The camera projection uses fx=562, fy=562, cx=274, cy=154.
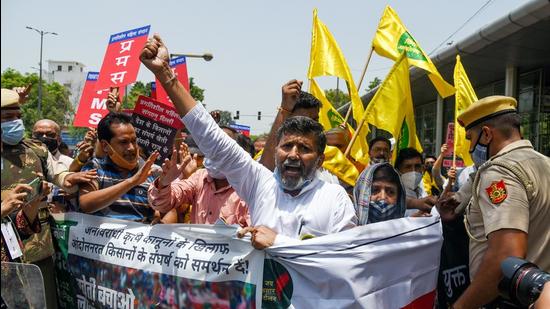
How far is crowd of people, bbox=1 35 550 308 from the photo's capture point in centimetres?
262

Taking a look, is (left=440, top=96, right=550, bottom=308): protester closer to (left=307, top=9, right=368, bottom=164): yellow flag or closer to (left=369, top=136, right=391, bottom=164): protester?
(left=369, top=136, right=391, bottom=164): protester

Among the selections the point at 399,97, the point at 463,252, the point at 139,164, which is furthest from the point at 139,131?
the point at 463,252

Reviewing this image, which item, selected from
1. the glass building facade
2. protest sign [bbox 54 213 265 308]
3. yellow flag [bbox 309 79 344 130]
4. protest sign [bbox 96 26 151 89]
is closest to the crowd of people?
protest sign [bbox 54 213 265 308]

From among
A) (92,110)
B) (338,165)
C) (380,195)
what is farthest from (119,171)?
(92,110)

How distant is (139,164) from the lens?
396cm

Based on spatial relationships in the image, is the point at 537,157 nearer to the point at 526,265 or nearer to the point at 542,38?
the point at 526,265

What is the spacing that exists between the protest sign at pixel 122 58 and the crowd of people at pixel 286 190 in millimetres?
2483

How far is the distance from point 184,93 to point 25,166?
1.33 metres

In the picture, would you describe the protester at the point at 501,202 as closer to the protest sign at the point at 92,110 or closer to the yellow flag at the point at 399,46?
the yellow flag at the point at 399,46

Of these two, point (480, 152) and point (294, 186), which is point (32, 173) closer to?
point (294, 186)

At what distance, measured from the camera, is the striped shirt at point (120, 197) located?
3600mm

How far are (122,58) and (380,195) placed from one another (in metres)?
4.33

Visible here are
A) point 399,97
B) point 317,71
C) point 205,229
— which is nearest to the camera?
point 205,229

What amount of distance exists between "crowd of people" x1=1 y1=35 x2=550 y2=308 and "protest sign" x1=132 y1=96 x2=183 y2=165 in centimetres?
71
